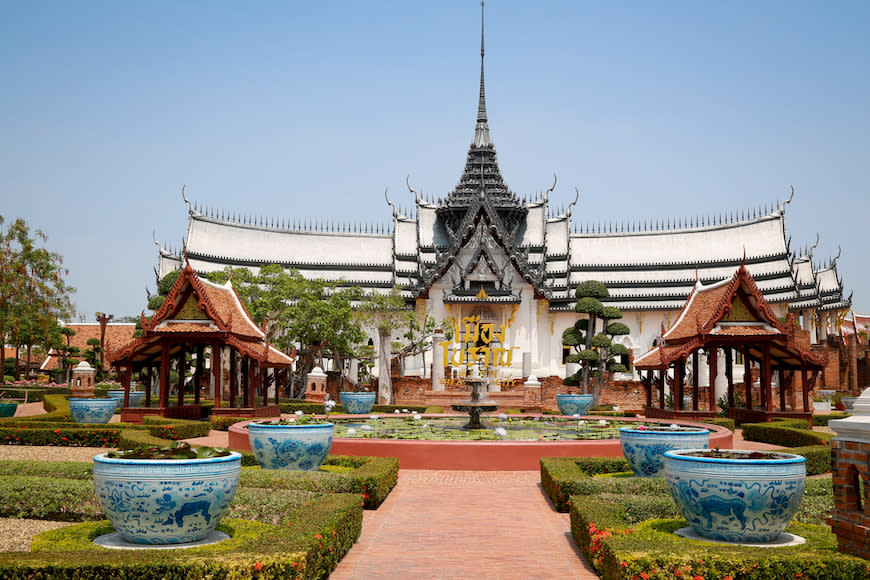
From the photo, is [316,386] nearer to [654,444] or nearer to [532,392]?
[532,392]

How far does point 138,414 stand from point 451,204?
87.4ft

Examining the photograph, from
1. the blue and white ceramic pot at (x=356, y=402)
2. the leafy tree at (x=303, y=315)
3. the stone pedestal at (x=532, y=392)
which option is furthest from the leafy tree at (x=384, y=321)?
the blue and white ceramic pot at (x=356, y=402)

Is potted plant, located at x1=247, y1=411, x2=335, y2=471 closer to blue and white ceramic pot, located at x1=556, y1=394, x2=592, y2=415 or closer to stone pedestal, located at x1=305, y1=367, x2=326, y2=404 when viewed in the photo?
blue and white ceramic pot, located at x1=556, y1=394, x2=592, y2=415

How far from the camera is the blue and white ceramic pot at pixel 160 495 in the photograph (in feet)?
20.3

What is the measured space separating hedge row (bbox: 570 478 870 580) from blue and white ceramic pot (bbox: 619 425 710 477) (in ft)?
8.11

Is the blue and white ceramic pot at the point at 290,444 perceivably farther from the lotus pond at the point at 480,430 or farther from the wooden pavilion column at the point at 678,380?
the wooden pavilion column at the point at 678,380

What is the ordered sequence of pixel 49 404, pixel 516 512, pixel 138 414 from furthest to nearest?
pixel 49 404 < pixel 138 414 < pixel 516 512

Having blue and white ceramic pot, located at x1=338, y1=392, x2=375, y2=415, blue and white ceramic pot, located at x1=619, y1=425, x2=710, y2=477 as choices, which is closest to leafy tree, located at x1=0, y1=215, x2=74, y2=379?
blue and white ceramic pot, located at x1=338, y1=392, x2=375, y2=415

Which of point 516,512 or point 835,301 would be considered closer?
point 516,512

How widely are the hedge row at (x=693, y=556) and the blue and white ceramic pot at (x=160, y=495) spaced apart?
3.04 metres

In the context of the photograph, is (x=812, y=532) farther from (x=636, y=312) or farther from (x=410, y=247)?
(x=410, y=247)

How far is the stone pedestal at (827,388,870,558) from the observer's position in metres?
5.71

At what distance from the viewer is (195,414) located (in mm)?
22750

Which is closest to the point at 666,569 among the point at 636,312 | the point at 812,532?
the point at 812,532
